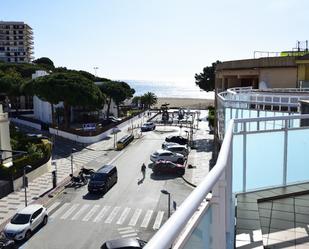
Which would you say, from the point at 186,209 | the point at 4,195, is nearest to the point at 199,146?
the point at 4,195

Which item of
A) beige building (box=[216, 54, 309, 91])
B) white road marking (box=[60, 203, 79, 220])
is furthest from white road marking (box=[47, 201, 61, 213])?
beige building (box=[216, 54, 309, 91])

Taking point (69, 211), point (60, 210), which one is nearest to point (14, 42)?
point (60, 210)

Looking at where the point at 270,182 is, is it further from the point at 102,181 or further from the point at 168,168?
the point at 168,168

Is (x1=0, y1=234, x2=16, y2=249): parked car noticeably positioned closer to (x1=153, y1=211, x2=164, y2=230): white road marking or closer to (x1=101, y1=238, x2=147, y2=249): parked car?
(x1=101, y1=238, x2=147, y2=249): parked car

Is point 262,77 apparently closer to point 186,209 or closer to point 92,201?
point 92,201

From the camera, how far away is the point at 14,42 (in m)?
136

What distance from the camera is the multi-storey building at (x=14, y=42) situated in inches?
5320

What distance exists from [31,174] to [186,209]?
31.1 m

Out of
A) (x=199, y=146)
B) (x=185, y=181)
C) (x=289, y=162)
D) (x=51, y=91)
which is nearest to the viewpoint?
(x=289, y=162)

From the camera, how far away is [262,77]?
3278 centimetres

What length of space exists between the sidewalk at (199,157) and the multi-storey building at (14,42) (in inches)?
3880

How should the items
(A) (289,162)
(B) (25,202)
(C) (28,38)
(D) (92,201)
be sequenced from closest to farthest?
(A) (289,162), (B) (25,202), (D) (92,201), (C) (28,38)

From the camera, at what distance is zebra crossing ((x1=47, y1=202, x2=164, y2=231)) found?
21.6 m

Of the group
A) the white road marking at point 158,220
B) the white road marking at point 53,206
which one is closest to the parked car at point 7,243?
the white road marking at point 53,206
